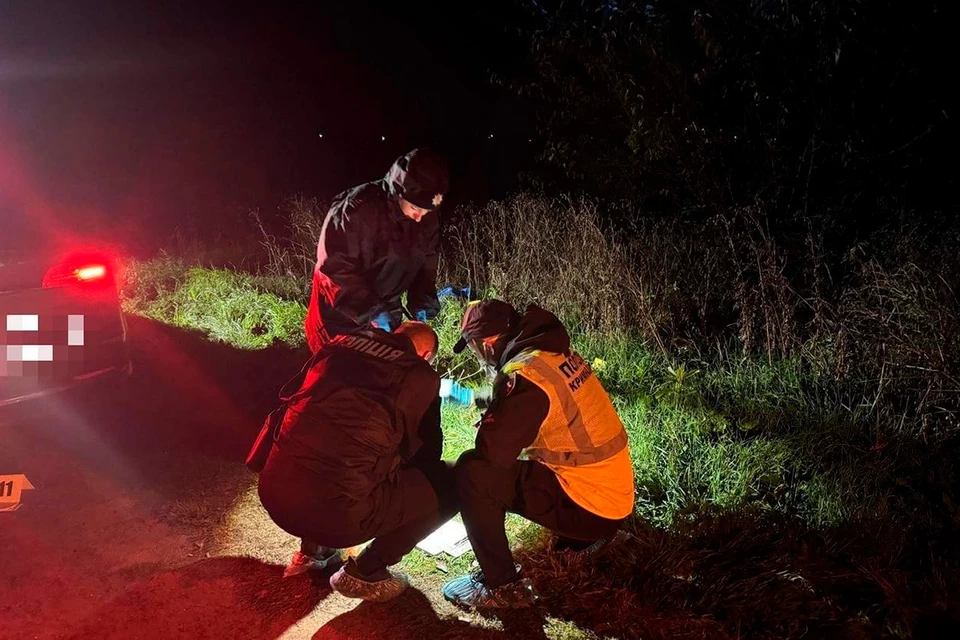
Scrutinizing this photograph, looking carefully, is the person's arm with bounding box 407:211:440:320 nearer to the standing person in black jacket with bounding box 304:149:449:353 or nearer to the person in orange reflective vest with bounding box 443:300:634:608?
the standing person in black jacket with bounding box 304:149:449:353

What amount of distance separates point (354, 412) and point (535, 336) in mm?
763

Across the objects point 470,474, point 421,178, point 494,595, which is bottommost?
point 494,595

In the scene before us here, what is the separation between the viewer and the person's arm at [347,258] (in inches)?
151

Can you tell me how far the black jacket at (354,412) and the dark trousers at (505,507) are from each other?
0.35 meters

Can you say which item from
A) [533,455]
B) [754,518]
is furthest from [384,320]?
[754,518]

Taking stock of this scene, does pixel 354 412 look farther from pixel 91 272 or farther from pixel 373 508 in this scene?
pixel 91 272

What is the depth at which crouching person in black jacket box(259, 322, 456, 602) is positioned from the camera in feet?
8.37

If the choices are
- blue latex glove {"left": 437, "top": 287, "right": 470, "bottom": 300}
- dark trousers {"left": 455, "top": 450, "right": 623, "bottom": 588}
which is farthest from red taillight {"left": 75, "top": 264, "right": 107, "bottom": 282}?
dark trousers {"left": 455, "top": 450, "right": 623, "bottom": 588}

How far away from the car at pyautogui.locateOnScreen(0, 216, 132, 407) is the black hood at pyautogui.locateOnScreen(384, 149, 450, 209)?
6.47ft

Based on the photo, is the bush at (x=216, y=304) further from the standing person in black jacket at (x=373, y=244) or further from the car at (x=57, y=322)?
the standing person in black jacket at (x=373, y=244)

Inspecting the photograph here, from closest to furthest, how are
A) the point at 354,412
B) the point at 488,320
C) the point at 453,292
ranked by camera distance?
the point at 354,412 < the point at 488,320 < the point at 453,292

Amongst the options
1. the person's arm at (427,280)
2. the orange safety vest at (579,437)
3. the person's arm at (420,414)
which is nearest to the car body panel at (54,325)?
the person's arm at (427,280)

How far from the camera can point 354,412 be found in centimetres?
254

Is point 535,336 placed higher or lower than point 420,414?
higher
